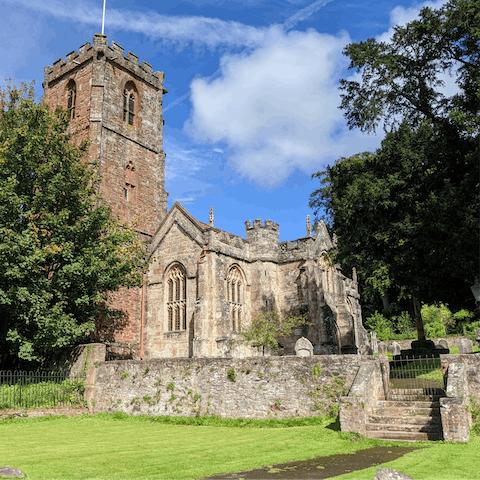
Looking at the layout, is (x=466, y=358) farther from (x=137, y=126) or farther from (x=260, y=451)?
(x=137, y=126)

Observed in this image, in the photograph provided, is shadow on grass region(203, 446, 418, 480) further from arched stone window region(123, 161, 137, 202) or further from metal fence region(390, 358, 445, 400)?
arched stone window region(123, 161, 137, 202)

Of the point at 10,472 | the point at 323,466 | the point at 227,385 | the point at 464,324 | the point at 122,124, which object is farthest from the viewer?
the point at 464,324

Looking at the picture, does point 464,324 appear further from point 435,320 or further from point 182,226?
point 182,226

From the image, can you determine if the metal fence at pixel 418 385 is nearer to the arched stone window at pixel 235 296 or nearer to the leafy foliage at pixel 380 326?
the arched stone window at pixel 235 296

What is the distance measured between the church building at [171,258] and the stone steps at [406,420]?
12457 mm

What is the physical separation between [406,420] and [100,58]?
97.7 ft

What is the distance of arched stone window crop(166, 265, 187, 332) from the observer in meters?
25.8

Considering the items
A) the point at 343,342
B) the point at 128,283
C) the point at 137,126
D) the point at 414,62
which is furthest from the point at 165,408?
the point at 137,126

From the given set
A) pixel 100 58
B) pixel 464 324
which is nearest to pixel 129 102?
pixel 100 58

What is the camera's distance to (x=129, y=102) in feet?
109

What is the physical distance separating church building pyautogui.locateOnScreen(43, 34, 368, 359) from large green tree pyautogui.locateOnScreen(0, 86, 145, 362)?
A: 3.41 m

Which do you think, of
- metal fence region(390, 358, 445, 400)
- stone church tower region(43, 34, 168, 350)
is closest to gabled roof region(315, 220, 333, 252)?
stone church tower region(43, 34, 168, 350)

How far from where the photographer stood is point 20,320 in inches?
749

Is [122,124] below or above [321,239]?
above
